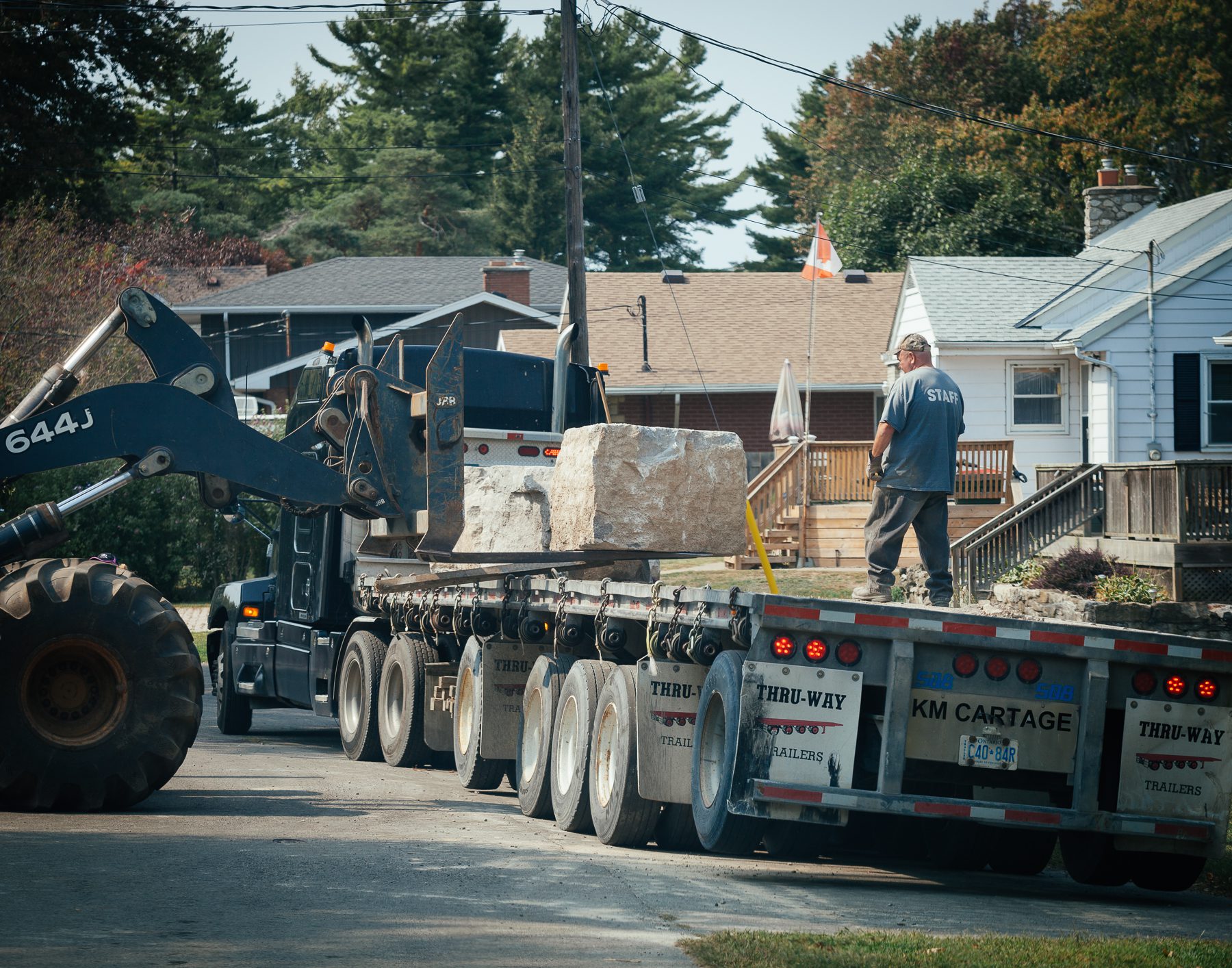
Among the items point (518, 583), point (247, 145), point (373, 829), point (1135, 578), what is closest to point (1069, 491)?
point (1135, 578)

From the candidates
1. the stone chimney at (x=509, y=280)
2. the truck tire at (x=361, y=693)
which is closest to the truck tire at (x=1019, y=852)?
the truck tire at (x=361, y=693)

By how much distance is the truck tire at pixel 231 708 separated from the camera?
17.3 m

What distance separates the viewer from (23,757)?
10359 mm

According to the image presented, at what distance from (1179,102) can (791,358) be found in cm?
1714

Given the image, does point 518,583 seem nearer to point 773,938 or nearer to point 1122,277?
point 773,938

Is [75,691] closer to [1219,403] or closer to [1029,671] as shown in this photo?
[1029,671]

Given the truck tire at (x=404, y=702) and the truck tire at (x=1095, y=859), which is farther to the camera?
the truck tire at (x=404, y=702)

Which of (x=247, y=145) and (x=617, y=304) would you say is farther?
(x=247, y=145)

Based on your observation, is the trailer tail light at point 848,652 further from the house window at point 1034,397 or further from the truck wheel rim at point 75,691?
the house window at point 1034,397

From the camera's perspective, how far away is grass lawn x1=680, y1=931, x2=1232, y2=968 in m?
6.74

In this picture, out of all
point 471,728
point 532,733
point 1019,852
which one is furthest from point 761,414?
point 1019,852

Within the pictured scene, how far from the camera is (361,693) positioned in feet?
48.9

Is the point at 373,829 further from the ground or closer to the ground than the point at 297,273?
closer to the ground

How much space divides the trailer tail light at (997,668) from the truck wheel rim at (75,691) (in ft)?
17.9
